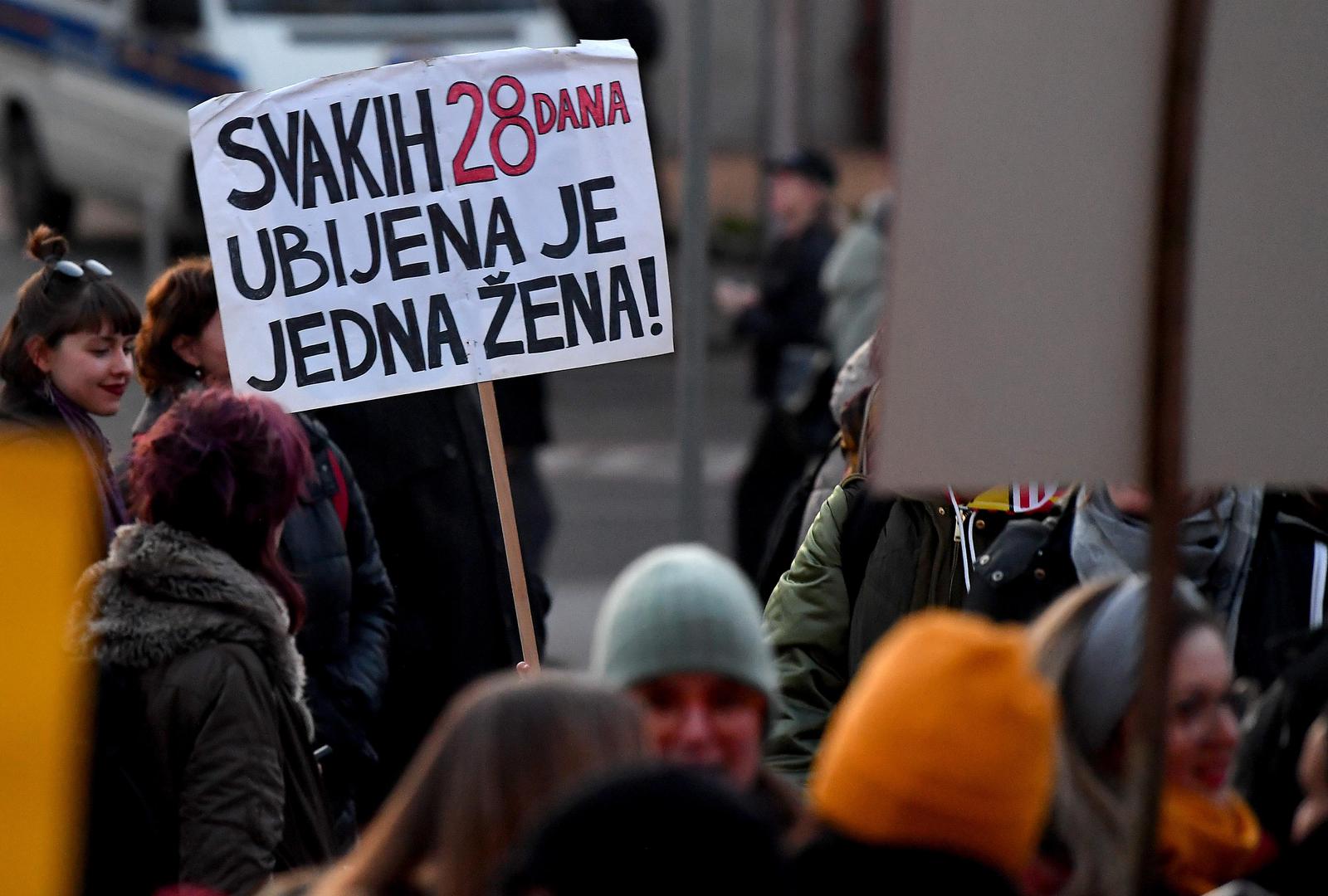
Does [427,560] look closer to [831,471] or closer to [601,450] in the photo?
[831,471]

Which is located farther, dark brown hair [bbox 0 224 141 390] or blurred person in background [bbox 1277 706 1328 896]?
dark brown hair [bbox 0 224 141 390]

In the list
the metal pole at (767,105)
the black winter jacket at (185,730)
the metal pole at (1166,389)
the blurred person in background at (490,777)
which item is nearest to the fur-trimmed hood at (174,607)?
the black winter jacket at (185,730)

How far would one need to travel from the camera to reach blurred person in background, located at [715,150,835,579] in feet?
26.0

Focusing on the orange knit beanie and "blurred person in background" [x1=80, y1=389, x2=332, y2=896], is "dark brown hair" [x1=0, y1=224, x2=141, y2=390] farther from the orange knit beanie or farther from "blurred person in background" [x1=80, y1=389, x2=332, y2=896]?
the orange knit beanie

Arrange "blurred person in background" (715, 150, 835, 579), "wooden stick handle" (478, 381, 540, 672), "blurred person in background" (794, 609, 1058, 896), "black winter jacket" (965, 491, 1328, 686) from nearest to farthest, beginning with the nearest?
"blurred person in background" (794, 609, 1058, 896), "black winter jacket" (965, 491, 1328, 686), "wooden stick handle" (478, 381, 540, 672), "blurred person in background" (715, 150, 835, 579)

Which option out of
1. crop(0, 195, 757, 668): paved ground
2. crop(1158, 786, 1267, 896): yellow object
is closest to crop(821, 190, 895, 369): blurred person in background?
crop(0, 195, 757, 668): paved ground

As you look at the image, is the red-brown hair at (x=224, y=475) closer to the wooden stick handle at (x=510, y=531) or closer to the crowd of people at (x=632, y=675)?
the crowd of people at (x=632, y=675)

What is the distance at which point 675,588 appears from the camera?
2.68m


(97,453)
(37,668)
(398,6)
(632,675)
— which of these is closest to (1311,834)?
(632,675)

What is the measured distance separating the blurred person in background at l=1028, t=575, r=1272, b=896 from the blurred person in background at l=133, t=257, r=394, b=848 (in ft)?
6.49

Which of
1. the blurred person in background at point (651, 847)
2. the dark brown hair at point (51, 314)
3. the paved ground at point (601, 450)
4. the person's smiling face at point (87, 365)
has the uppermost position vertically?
the dark brown hair at point (51, 314)

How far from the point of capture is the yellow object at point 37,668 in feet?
8.29

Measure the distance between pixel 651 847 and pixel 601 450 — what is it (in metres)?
11.0

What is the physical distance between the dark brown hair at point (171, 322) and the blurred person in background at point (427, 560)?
54cm
